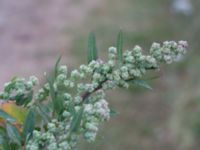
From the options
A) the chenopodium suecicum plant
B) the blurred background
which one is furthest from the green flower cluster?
the blurred background

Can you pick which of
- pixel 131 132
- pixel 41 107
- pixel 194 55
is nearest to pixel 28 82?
pixel 41 107

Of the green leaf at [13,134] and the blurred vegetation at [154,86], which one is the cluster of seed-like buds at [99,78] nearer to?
the green leaf at [13,134]

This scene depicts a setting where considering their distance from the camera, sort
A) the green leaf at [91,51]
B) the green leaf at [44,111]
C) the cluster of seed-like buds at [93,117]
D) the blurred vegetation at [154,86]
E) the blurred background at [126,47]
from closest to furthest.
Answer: the cluster of seed-like buds at [93,117] < the green leaf at [44,111] < the green leaf at [91,51] < the blurred vegetation at [154,86] < the blurred background at [126,47]

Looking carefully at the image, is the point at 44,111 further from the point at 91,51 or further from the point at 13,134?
the point at 91,51

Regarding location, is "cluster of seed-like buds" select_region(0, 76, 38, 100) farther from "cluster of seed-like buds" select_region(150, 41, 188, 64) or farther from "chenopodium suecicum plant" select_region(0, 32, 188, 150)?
"cluster of seed-like buds" select_region(150, 41, 188, 64)

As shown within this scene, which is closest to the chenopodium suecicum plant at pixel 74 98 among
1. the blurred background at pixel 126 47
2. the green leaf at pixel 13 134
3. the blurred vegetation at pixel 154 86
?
the green leaf at pixel 13 134

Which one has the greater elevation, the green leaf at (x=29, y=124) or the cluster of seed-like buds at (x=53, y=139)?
the green leaf at (x=29, y=124)

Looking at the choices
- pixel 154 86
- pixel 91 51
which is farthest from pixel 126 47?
pixel 91 51
